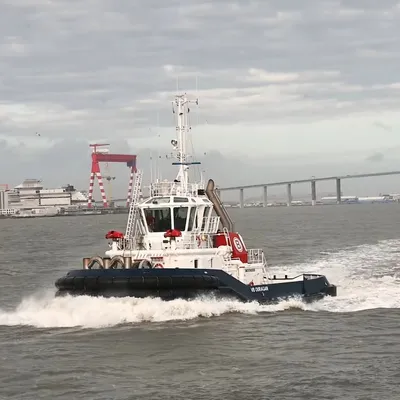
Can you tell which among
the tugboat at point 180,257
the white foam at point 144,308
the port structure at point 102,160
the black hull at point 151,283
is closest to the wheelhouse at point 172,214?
the tugboat at point 180,257

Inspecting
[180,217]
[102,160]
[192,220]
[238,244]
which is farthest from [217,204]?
[102,160]

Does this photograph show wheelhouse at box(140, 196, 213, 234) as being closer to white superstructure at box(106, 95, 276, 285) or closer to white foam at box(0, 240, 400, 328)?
white superstructure at box(106, 95, 276, 285)

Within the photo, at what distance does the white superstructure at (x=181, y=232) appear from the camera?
905 inches

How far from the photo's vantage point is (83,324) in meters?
21.1

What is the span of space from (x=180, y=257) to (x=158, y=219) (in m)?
1.58

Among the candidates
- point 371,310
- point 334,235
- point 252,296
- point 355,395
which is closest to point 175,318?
point 252,296

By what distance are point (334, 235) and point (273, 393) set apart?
51.6m

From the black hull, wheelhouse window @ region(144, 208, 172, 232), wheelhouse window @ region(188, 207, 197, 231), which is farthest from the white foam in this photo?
wheelhouse window @ region(144, 208, 172, 232)

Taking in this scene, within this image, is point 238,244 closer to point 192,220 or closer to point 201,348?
point 192,220

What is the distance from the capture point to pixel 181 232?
77.3 feet

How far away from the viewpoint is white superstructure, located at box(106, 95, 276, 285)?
905 inches

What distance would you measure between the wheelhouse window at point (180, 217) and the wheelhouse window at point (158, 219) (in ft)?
0.57

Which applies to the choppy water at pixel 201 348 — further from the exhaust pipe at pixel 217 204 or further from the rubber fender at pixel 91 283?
the exhaust pipe at pixel 217 204

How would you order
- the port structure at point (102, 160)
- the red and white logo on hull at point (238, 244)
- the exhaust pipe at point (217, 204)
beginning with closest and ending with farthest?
the red and white logo on hull at point (238, 244) < the exhaust pipe at point (217, 204) < the port structure at point (102, 160)
